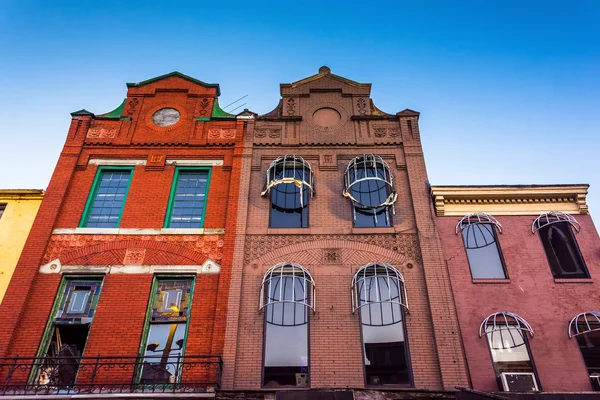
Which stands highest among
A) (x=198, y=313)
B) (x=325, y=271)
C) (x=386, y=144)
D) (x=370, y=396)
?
(x=386, y=144)

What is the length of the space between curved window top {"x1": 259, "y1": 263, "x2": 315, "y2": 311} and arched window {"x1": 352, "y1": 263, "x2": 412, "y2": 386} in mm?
1190

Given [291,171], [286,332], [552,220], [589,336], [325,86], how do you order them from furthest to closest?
[325,86] < [291,171] < [552,220] < [286,332] < [589,336]

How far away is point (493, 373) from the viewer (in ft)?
34.0

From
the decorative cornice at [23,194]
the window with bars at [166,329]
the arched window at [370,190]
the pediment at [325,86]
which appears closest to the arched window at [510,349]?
the arched window at [370,190]


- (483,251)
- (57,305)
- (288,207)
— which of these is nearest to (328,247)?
(288,207)

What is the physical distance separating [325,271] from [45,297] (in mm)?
7145

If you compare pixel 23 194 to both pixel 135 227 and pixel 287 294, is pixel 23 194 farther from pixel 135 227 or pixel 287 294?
pixel 287 294

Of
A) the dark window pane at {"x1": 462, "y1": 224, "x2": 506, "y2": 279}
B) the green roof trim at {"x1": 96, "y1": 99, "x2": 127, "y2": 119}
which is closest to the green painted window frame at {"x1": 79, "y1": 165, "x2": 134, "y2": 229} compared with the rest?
the green roof trim at {"x1": 96, "y1": 99, "x2": 127, "y2": 119}

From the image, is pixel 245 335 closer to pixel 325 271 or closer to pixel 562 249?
pixel 325 271

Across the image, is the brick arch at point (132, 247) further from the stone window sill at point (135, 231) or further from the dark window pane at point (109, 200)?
the dark window pane at point (109, 200)

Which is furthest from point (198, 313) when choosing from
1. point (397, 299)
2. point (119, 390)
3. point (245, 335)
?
point (397, 299)

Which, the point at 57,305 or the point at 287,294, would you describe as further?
the point at 287,294

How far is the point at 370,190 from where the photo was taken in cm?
1362

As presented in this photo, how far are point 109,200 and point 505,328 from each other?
11402 millimetres
